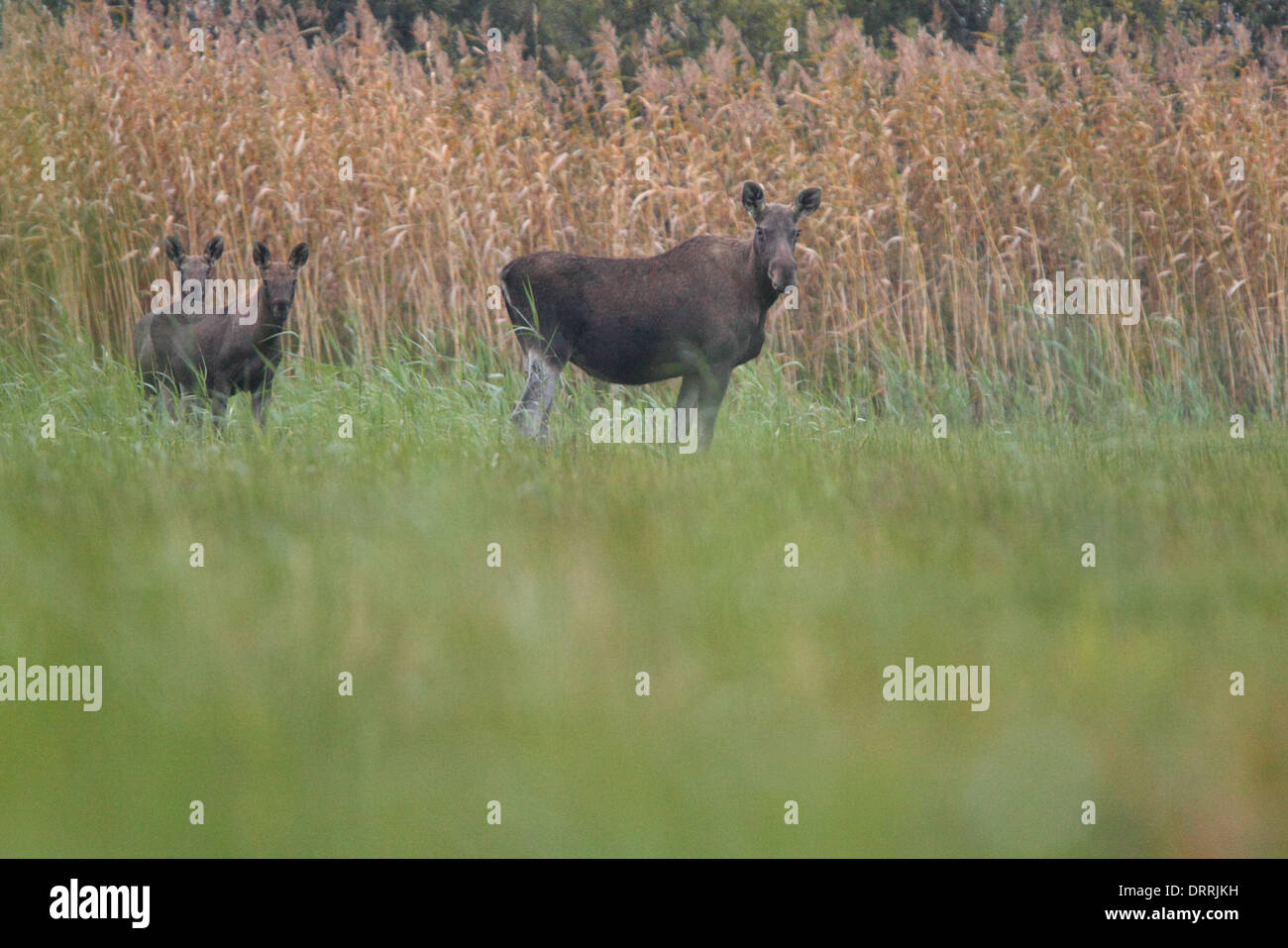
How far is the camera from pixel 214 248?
8453 mm

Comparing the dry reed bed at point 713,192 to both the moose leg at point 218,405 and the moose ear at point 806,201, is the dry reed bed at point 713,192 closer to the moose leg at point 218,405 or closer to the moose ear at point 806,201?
the moose leg at point 218,405

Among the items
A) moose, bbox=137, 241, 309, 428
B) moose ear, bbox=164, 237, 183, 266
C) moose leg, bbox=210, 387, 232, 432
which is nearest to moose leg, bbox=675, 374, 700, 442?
moose, bbox=137, 241, 309, 428

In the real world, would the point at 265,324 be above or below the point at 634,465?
above

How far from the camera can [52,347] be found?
384 inches

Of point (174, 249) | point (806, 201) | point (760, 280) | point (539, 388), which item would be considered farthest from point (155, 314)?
point (806, 201)

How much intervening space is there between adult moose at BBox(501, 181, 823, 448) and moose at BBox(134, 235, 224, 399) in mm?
2026

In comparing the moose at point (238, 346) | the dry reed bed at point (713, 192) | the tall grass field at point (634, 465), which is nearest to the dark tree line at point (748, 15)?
the tall grass field at point (634, 465)

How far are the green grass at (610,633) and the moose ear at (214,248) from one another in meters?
2.21

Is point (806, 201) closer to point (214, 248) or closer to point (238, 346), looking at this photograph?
point (238, 346)

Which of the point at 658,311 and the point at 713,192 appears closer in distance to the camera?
the point at 658,311

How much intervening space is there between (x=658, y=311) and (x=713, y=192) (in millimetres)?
2881

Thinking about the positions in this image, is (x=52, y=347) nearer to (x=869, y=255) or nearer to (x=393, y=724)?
(x=869, y=255)

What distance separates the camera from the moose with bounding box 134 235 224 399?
8.36 meters

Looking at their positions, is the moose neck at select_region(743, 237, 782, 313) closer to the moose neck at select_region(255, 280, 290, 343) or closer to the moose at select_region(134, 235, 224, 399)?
the moose neck at select_region(255, 280, 290, 343)
